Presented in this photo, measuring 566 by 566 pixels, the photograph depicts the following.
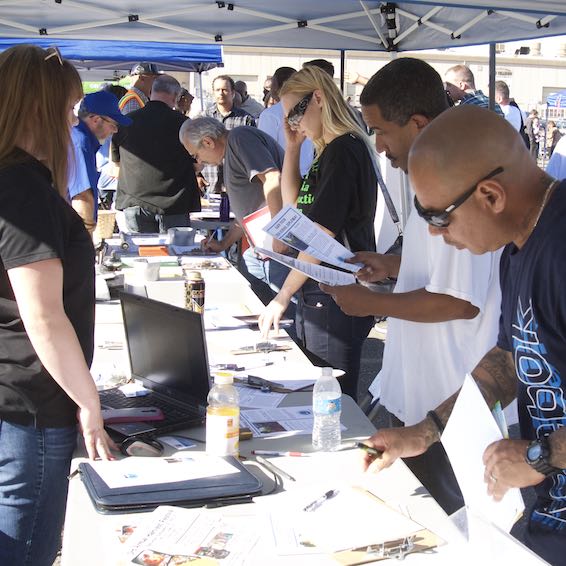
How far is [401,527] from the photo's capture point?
1.53 meters

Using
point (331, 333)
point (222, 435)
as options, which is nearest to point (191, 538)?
point (222, 435)

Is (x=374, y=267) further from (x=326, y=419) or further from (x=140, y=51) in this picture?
(x=140, y=51)

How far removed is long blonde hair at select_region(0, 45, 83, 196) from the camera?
5.93ft

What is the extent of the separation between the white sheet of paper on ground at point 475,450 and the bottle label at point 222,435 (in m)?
0.57

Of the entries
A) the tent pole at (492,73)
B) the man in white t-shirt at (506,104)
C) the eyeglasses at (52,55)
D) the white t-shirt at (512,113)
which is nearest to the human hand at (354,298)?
the eyeglasses at (52,55)

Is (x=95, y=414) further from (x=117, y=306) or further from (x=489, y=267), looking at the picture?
(x=117, y=306)

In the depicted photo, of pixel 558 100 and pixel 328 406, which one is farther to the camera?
pixel 558 100

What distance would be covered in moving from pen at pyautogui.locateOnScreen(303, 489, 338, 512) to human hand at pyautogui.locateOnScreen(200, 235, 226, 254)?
3.35 m

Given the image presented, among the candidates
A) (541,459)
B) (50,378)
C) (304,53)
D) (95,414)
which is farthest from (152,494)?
(304,53)

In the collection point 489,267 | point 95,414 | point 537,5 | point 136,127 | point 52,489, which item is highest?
point 537,5

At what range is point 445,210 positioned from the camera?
1549mm

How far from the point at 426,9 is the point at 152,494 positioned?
5747mm

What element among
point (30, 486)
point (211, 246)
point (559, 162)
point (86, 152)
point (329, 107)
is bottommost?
point (30, 486)

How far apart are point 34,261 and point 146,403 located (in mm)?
705
